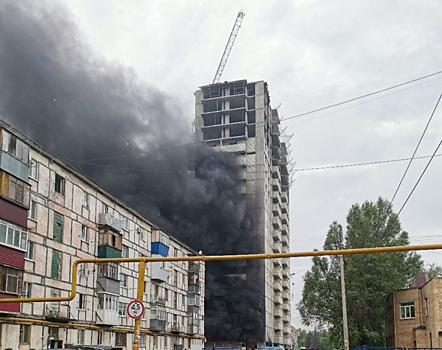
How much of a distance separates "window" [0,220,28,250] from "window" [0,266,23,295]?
1.44 metres

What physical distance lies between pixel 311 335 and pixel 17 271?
170361 millimetres

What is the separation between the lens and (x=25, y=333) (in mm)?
35719

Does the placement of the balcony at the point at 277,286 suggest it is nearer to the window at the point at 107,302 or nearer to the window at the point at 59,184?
the window at the point at 107,302

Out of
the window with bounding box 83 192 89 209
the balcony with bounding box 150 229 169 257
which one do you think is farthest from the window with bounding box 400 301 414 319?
the window with bounding box 83 192 89 209

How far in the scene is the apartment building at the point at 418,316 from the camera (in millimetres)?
47125

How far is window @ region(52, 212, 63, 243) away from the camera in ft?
131

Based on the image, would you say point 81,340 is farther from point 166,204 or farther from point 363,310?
point 166,204

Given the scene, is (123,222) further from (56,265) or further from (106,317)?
(56,265)

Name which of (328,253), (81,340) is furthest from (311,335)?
(328,253)

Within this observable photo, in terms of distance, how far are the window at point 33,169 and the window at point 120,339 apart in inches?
687

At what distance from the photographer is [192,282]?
70.1 m

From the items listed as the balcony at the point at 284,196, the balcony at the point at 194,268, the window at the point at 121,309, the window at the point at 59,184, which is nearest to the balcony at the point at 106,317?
the window at the point at 121,309

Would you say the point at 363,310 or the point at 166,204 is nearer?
the point at 363,310

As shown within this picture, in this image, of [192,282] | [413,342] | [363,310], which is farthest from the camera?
[192,282]
